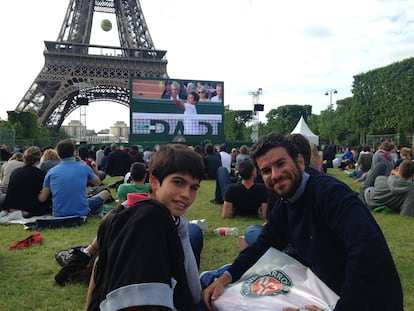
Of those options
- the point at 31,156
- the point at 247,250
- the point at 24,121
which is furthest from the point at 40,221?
the point at 24,121

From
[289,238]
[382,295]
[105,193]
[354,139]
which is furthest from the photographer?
[354,139]

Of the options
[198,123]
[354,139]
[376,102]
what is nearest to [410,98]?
[376,102]

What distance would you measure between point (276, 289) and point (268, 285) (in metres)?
0.06

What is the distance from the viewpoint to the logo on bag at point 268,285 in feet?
6.37

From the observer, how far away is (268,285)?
2.00m

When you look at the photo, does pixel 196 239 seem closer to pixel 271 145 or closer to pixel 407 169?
pixel 271 145

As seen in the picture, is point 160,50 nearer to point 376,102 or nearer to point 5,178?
point 376,102

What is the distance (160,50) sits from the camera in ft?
130

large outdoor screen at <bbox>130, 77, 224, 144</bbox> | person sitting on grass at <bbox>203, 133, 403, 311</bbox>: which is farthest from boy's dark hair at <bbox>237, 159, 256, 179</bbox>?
large outdoor screen at <bbox>130, 77, 224, 144</bbox>

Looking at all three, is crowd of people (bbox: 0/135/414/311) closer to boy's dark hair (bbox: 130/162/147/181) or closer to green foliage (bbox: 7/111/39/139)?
boy's dark hair (bbox: 130/162/147/181)

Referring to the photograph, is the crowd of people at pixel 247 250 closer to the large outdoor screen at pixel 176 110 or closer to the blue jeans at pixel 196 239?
the blue jeans at pixel 196 239

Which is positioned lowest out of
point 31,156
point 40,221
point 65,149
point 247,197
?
point 40,221

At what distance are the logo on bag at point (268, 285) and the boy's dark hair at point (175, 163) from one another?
73 cm

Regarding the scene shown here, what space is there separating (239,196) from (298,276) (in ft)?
14.3
